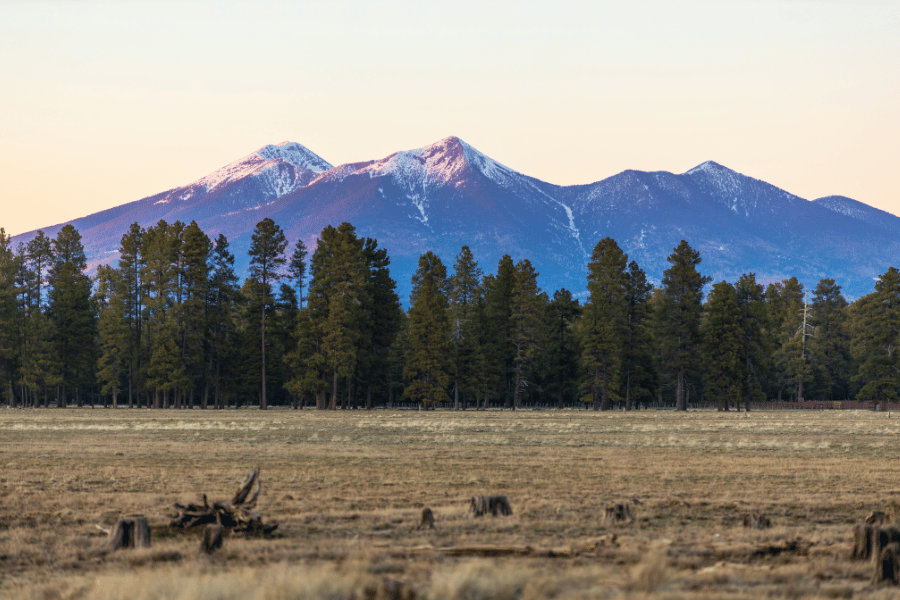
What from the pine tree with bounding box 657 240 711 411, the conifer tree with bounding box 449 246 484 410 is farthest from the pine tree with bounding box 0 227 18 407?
the pine tree with bounding box 657 240 711 411

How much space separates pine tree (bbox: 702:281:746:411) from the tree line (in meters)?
0.19

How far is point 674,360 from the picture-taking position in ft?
291

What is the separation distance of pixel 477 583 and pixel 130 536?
236 inches

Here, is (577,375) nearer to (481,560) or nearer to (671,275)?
(671,275)

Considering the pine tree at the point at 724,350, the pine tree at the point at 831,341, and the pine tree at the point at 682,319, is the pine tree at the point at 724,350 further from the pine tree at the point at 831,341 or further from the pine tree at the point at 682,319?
the pine tree at the point at 831,341

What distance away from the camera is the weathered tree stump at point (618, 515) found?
15.0 metres

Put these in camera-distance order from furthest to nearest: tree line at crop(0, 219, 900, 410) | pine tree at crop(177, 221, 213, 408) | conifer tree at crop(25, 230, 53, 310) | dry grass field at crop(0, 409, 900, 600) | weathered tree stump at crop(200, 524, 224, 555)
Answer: conifer tree at crop(25, 230, 53, 310)
pine tree at crop(177, 221, 213, 408)
tree line at crop(0, 219, 900, 410)
weathered tree stump at crop(200, 524, 224, 555)
dry grass field at crop(0, 409, 900, 600)

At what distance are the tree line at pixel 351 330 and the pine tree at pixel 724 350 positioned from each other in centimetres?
19

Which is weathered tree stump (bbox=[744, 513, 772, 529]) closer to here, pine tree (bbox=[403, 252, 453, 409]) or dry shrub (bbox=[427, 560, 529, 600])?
dry shrub (bbox=[427, 560, 529, 600])

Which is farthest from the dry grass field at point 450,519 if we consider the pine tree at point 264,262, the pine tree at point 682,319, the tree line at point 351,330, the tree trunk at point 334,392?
the pine tree at point 682,319

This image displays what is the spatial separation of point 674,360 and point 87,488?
75.5 m

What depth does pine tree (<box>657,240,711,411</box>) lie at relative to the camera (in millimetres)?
88188

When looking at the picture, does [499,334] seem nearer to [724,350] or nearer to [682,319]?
[682,319]

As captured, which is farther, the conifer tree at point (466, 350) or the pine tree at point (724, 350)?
the conifer tree at point (466, 350)
